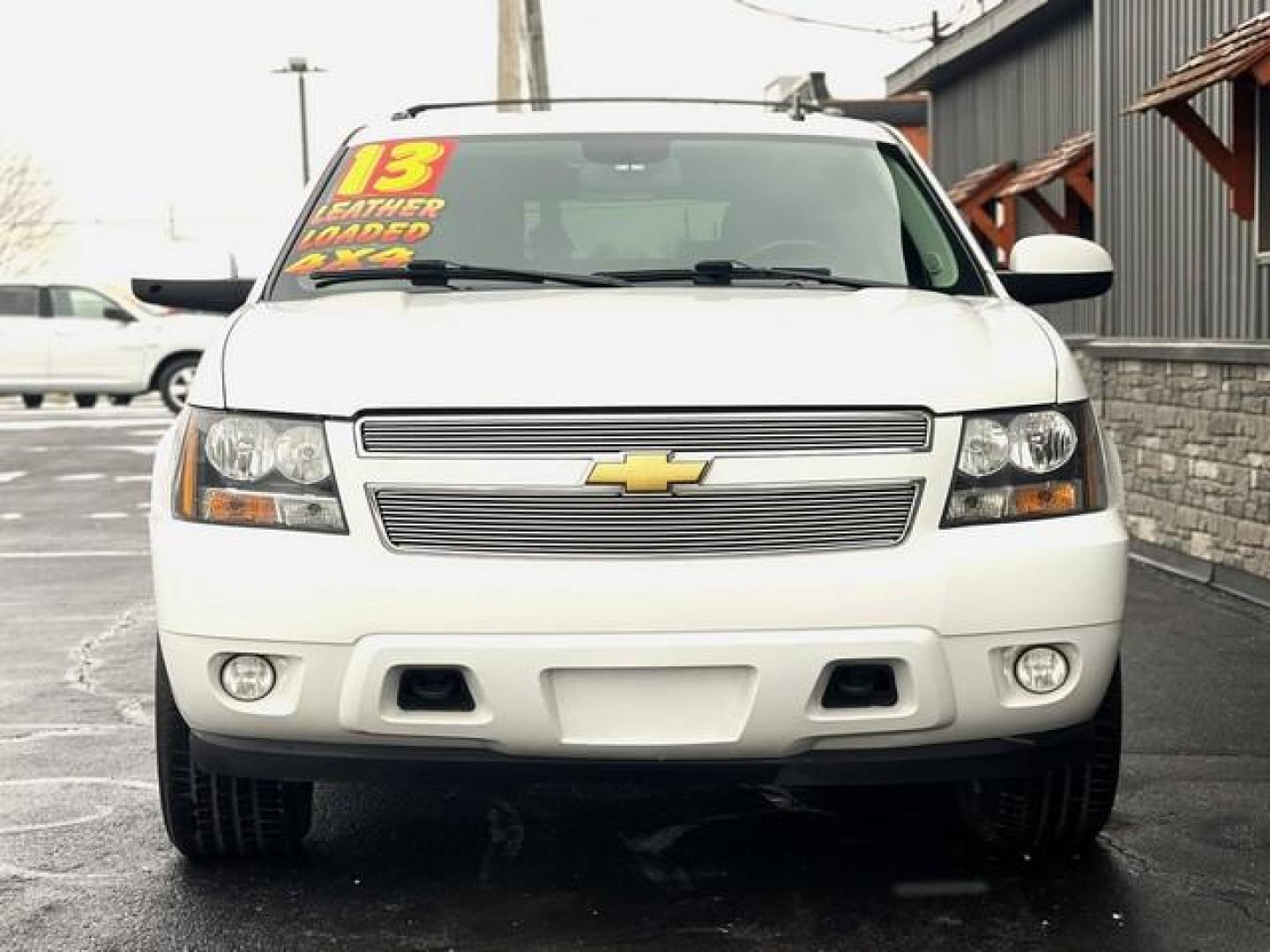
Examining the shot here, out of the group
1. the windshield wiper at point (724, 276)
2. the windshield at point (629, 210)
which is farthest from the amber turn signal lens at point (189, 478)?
the windshield wiper at point (724, 276)

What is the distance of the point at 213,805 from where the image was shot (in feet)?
14.2

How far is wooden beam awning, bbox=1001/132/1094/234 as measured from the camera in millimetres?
14430

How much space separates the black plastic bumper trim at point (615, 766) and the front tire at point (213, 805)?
0.35 metres

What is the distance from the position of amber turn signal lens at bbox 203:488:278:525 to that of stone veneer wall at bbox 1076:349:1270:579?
6.22 m

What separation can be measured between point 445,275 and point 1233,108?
232 inches

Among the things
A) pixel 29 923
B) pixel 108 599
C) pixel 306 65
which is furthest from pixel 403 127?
pixel 306 65

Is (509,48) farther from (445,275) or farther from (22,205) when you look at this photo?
(22,205)

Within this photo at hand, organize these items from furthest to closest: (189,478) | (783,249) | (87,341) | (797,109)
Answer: (87,341)
(797,109)
(783,249)
(189,478)

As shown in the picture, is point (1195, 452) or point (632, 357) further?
point (1195, 452)

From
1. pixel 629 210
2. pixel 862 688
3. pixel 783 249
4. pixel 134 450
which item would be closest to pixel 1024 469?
pixel 862 688

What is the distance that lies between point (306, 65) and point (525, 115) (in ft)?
106

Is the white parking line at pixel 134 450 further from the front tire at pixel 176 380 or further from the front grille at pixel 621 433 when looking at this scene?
the front grille at pixel 621 433

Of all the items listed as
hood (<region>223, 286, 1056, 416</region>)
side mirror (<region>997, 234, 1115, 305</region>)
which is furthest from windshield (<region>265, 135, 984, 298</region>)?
hood (<region>223, 286, 1056, 416</region>)

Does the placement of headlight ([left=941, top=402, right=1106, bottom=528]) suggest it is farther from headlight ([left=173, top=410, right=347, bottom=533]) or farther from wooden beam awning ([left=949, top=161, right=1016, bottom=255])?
wooden beam awning ([left=949, top=161, right=1016, bottom=255])
